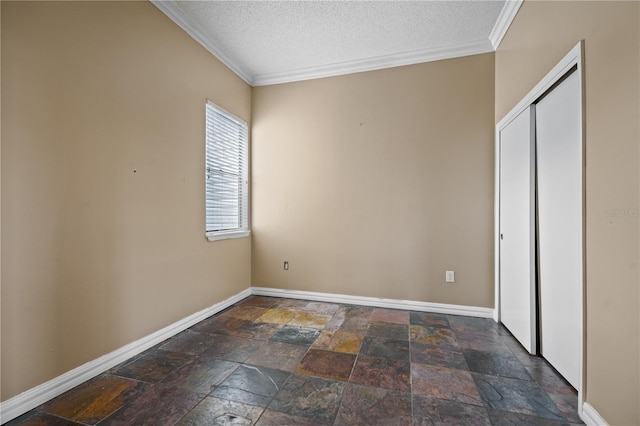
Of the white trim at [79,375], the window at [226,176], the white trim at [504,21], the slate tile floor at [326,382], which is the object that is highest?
the white trim at [504,21]

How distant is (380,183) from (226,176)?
5.96ft

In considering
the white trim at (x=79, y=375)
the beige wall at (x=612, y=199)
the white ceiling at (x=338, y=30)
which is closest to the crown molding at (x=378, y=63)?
the white ceiling at (x=338, y=30)

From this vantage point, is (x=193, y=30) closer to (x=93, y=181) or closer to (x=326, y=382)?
(x=93, y=181)

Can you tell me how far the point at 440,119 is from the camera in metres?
2.93

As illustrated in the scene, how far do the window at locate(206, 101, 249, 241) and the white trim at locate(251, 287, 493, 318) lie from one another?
2.87ft

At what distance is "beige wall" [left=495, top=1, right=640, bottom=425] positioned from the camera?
1.11 meters

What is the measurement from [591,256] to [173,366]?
8.61 feet

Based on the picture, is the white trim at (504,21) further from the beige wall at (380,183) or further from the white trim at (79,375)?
the white trim at (79,375)

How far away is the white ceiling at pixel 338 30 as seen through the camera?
91.0 inches

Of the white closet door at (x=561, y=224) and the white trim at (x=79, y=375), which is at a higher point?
the white closet door at (x=561, y=224)

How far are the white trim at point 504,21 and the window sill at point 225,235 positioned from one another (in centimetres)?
342

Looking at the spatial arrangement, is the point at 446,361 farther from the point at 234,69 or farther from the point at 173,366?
the point at 234,69

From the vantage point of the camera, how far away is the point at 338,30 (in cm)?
261

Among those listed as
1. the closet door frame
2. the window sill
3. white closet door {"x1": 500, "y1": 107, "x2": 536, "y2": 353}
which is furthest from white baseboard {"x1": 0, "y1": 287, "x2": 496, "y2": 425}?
the window sill
